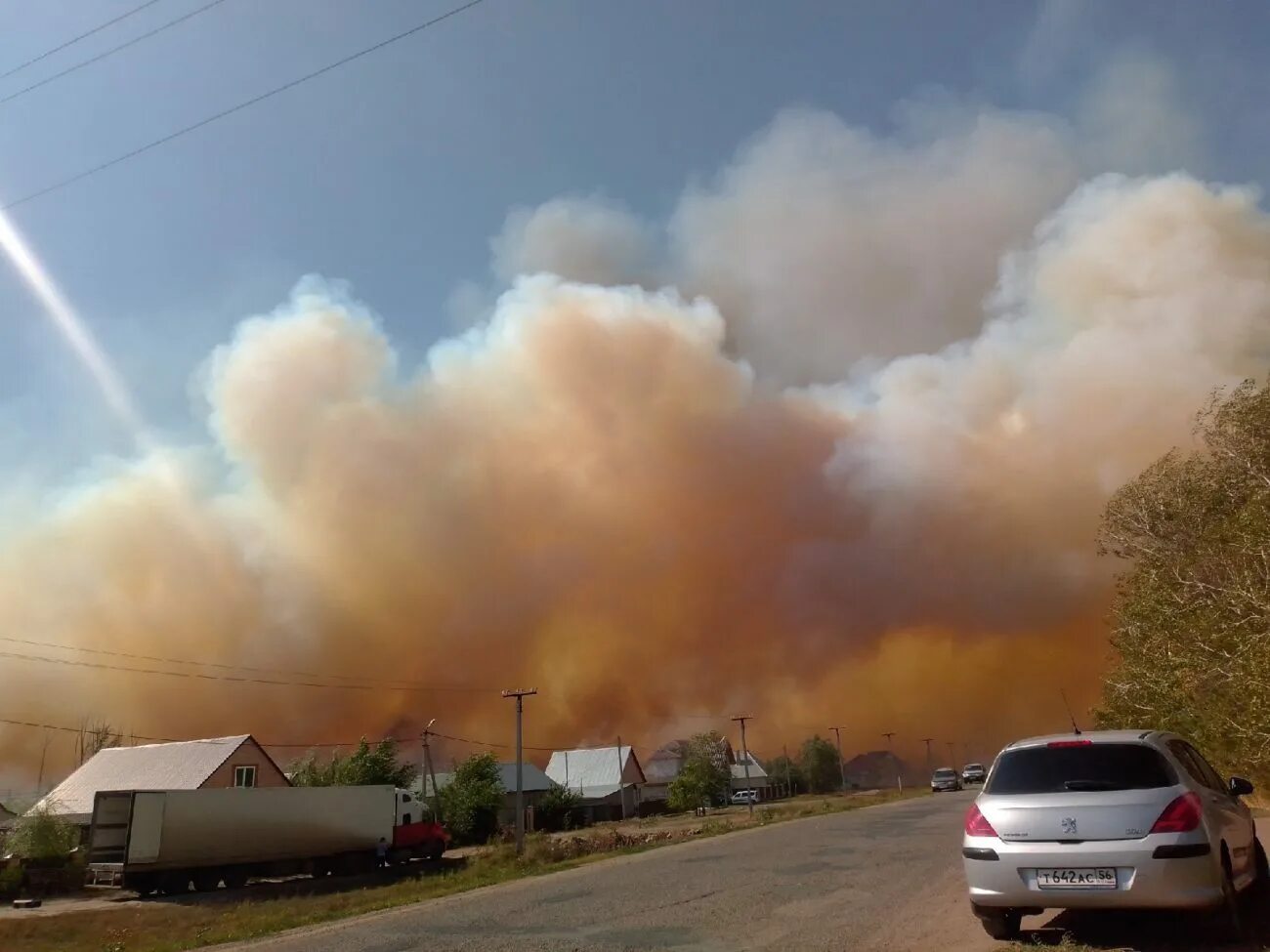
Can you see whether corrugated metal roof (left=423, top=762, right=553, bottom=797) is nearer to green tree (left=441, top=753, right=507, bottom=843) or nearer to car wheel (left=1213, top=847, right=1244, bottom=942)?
green tree (left=441, top=753, right=507, bottom=843)

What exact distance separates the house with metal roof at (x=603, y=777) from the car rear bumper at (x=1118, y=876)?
263 feet

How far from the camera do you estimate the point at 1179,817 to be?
707 cm

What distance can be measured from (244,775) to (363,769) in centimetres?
1155

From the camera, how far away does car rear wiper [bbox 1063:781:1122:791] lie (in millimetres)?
7441

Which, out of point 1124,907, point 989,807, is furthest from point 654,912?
point 1124,907

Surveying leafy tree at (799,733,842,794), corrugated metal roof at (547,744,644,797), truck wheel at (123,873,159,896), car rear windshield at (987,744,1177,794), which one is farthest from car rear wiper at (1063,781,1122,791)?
leafy tree at (799,733,842,794)

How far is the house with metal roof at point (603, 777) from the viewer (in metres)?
87.1

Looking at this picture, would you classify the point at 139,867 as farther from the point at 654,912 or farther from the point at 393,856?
the point at 654,912

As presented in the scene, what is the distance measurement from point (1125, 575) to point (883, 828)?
13489 millimetres

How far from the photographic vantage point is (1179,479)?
30.8m

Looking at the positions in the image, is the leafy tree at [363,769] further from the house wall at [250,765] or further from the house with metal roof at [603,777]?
the house with metal roof at [603,777]


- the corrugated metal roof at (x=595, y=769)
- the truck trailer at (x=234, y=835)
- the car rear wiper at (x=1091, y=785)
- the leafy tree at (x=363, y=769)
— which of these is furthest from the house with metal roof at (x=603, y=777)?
the car rear wiper at (x=1091, y=785)

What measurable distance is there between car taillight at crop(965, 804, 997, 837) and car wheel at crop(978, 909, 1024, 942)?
0.67 meters

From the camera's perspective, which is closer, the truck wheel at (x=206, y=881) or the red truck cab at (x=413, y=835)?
the truck wheel at (x=206, y=881)
